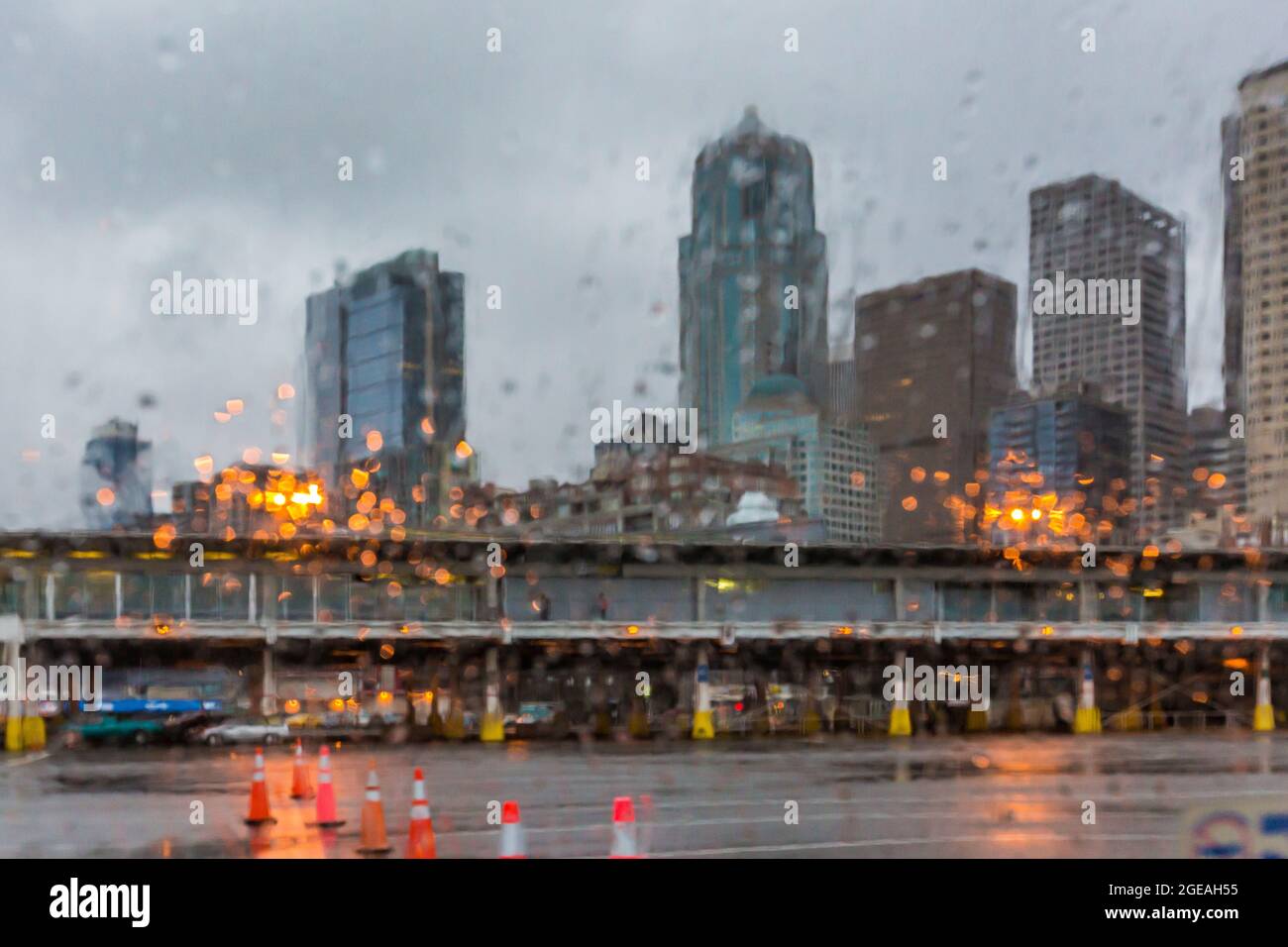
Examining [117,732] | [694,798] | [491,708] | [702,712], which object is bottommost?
[117,732]

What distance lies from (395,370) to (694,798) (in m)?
173

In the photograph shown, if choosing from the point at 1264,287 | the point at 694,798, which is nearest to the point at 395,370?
the point at 1264,287

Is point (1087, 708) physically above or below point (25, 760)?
below

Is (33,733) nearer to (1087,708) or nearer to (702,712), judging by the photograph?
(702,712)

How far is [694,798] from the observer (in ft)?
57.3

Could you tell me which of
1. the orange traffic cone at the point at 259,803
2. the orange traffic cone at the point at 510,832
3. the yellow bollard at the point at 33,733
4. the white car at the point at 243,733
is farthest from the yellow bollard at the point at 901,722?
the orange traffic cone at the point at 510,832

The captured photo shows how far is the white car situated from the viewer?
37.8 m

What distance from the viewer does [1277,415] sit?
167250 millimetres

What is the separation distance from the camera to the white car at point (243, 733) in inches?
1486

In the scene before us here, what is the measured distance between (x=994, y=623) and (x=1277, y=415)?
145002mm

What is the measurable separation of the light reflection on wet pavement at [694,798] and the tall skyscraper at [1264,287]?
146758 millimetres
